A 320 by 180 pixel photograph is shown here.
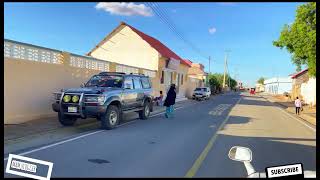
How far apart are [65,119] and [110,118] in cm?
155

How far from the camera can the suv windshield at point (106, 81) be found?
15.3 m

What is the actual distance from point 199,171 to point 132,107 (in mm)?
8953

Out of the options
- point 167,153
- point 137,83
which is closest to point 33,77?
point 137,83

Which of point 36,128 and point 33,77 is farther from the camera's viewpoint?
point 33,77

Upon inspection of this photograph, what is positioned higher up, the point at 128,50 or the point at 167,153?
the point at 128,50

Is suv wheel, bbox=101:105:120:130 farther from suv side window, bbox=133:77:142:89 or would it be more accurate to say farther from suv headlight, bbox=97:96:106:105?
suv side window, bbox=133:77:142:89

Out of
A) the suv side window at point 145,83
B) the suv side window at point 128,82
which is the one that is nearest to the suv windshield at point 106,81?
the suv side window at point 128,82

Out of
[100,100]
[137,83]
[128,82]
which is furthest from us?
[137,83]

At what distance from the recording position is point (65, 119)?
1351cm

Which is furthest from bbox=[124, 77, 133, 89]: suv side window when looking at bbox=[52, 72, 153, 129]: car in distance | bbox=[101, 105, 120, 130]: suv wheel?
bbox=[101, 105, 120, 130]: suv wheel

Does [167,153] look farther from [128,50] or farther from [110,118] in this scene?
[128,50]

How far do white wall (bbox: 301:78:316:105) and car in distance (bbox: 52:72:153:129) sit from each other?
97.0ft
